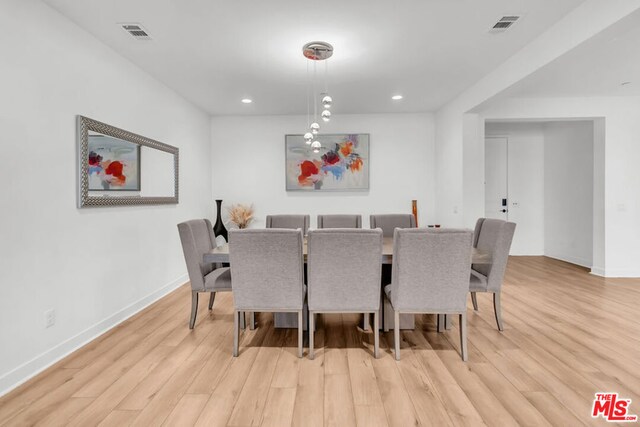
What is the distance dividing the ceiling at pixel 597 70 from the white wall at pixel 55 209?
153 inches

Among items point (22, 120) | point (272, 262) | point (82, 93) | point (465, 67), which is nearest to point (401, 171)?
point (465, 67)

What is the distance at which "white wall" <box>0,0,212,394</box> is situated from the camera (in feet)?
6.54

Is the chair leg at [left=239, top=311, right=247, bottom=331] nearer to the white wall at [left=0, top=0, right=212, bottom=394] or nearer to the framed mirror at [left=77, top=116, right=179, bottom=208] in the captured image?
the white wall at [left=0, top=0, right=212, bottom=394]

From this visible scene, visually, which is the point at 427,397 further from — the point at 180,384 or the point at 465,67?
the point at 465,67

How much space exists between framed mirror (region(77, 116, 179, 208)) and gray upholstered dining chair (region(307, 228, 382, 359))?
1921 mm

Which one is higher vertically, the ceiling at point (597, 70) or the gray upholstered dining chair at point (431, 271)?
the ceiling at point (597, 70)

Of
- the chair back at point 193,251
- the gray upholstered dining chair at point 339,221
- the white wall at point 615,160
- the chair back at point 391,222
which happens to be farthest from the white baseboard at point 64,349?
the white wall at point 615,160


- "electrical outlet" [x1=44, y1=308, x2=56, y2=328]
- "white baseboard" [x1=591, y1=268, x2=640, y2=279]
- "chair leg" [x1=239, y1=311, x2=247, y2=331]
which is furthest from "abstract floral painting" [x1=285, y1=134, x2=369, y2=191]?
"electrical outlet" [x1=44, y1=308, x2=56, y2=328]

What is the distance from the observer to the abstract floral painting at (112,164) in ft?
8.94

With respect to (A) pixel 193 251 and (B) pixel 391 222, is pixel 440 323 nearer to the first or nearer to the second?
(B) pixel 391 222

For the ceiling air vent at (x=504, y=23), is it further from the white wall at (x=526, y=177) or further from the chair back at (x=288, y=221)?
the white wall at (x=526, y=177)

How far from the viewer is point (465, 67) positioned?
351 centimetres

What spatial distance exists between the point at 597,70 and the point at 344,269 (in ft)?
12.4

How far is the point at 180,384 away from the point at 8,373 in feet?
3.31
